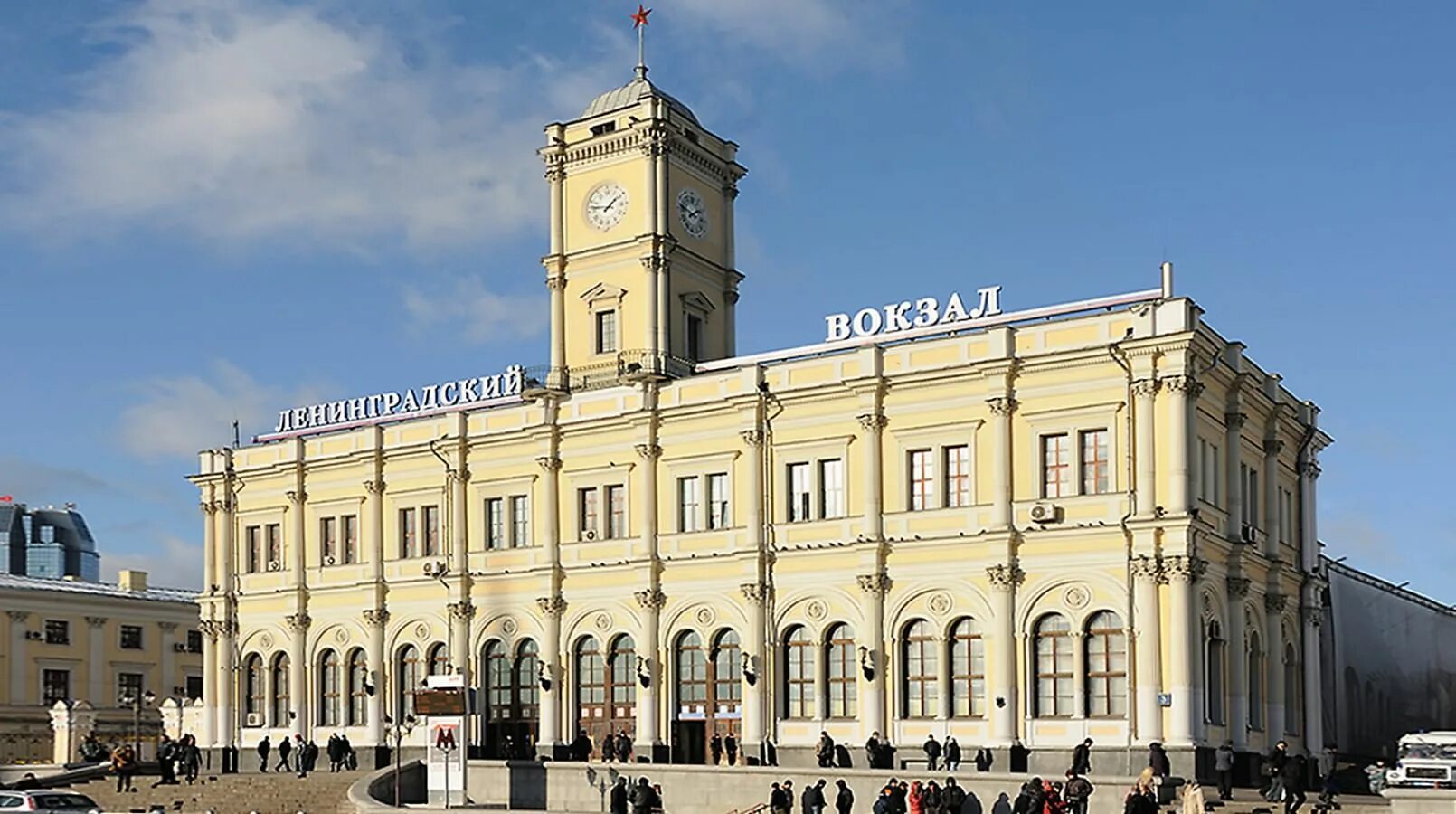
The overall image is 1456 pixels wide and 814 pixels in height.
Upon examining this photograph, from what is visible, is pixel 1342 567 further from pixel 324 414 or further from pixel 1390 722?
pixel 324 414

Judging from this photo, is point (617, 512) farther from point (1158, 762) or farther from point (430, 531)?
point (1158, 762)

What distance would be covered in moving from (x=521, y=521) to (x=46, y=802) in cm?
2118

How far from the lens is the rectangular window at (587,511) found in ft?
190

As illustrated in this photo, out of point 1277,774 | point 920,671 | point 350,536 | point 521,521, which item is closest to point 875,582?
point 920,671

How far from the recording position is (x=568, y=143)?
63.9 metres

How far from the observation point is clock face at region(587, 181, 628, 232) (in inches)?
2468

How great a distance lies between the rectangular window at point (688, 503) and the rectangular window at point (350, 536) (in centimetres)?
1412

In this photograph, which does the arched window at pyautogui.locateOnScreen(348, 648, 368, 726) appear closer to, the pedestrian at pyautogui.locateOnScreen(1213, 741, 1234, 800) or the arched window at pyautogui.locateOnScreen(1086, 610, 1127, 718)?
the arched window at pyautogui.locateOnScreen(1086, 610, 1127, 718)

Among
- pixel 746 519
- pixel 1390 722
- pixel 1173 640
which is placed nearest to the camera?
pixel 1173 640

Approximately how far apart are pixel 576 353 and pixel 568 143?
7552 mm

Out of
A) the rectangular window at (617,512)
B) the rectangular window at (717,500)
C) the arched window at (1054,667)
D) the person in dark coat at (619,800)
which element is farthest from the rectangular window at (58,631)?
the arched window at (1054,667)

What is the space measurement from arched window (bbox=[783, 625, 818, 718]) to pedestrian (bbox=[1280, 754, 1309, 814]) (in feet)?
53.6

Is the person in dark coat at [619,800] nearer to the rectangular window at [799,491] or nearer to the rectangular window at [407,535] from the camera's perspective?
the rectangular window at [799,491]

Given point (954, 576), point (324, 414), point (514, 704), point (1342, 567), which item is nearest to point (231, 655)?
point (324, 414)
